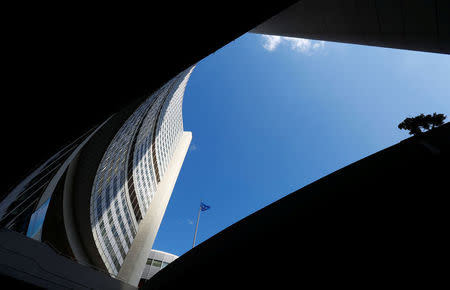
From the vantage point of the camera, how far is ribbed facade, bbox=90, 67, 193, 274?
35250mm

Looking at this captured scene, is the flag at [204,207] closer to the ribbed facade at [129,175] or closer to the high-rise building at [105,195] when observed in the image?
the high-rise building at [105,195]

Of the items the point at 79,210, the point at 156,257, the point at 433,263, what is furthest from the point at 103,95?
the point at 156,257

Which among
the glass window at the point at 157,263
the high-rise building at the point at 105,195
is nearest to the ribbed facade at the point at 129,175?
the high-rise building at the point at 105,195

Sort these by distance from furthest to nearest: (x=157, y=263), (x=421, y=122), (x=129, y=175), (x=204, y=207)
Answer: (x=157, y=263), (x=129, y=175), (x=204, y=207), (x=421, y=122)

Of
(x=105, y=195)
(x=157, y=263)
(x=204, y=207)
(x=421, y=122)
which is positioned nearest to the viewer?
(x=421, y=122)

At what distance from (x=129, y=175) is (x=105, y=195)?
29.6 ft

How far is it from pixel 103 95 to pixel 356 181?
20.7 feet

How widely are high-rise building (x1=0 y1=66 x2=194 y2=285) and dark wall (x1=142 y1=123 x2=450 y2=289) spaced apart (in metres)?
15.9

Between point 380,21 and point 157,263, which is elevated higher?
point 380,21

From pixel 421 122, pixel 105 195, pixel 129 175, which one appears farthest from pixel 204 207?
pixel 421 122

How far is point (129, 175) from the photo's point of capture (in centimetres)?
4519

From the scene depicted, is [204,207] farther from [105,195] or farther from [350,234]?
[350,234]

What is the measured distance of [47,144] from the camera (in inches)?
205

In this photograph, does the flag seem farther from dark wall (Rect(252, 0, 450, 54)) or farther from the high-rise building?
dark wall (Rect(252, 0, 450, 54))
